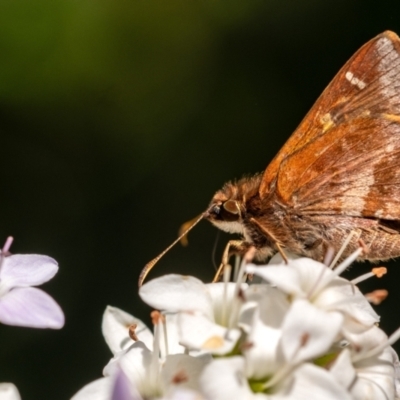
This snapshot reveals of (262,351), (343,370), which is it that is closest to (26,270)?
(262,351)

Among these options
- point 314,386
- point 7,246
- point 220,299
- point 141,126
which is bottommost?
point 314,386

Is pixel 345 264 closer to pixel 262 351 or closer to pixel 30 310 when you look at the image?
pixel 262 351

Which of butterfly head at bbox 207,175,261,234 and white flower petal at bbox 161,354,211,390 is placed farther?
butterfly head at bbox 207,175,261,234

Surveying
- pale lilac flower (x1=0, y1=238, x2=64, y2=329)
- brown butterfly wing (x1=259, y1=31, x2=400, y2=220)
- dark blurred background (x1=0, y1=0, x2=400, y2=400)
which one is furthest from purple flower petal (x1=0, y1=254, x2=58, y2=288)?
dark blurred background (x1=0, y1=0, x2=400, y2=400)

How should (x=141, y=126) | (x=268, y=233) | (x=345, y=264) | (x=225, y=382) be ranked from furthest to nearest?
(x=141, y=126)
(x=268, y=233)
(x=345, y=264)
(x=225, y=382)

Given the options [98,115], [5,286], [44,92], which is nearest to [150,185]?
[98,115]

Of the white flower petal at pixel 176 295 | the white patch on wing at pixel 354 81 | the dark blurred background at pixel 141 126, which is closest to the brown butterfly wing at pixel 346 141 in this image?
the white patch on wing at pixel 354 81

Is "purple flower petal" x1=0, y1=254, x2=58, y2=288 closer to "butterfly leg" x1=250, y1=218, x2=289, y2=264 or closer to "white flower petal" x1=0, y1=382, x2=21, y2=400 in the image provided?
"white flower petal" x1=0, y1=382, x2=21, y2=400
